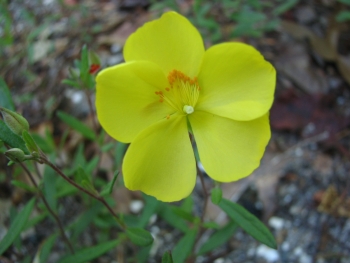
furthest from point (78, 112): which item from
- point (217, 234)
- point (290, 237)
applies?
point (290, 237)

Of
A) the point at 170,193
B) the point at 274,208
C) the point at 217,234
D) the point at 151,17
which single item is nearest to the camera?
the point at 170,193

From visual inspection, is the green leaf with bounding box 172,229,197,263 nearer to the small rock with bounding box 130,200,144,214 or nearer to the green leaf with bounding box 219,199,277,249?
the green leaf with bounding box 219,199,277,249

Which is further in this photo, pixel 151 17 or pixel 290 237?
pixel 151 17

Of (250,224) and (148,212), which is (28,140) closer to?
(148,212)

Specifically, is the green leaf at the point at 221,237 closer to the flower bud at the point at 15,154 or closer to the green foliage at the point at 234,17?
the flower bud at the point at 15,154

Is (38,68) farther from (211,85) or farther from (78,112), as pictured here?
(211,85)

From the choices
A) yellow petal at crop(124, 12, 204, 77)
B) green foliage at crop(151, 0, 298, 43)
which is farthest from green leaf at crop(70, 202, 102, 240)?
green foliage at crop(151, 0, 298, 43)
